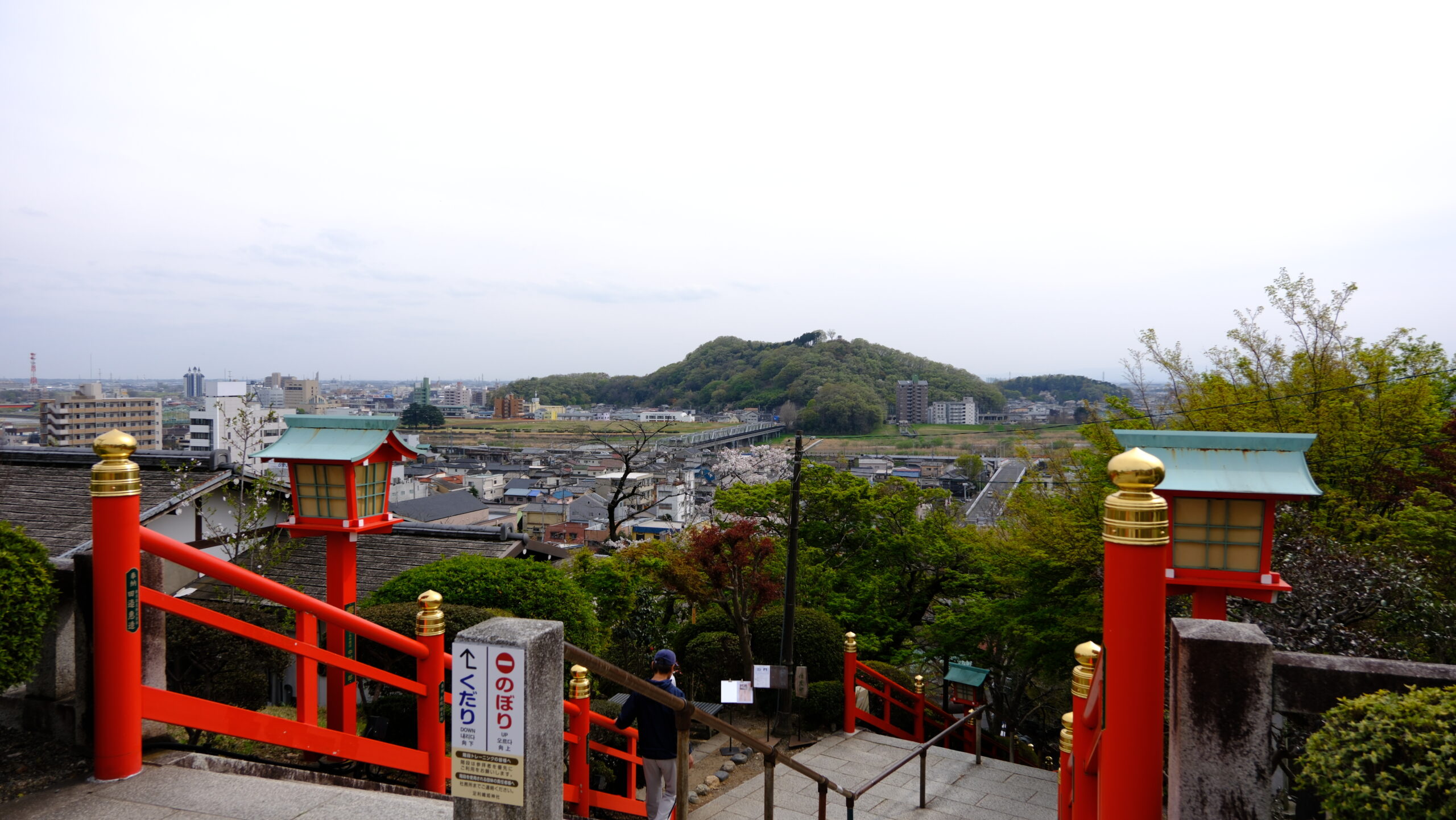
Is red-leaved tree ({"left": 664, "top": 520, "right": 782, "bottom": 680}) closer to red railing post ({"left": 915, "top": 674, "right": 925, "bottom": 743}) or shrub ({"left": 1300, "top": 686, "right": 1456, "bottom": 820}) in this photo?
red railing post ({"left": 915, "top": 674, "right": 925, "bottom": 743})

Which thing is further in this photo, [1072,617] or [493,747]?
[1072,617]

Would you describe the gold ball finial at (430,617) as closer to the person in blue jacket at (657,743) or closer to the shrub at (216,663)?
the person in blue jacket at (657,743)

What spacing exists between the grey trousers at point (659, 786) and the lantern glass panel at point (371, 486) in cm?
342

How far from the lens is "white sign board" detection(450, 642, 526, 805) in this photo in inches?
111

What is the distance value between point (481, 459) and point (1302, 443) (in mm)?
90933

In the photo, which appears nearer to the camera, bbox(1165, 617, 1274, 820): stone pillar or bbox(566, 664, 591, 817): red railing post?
bbox(1165, 617, 1274, 820): stone pillar

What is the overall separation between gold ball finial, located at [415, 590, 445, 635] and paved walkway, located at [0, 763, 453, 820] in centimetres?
93

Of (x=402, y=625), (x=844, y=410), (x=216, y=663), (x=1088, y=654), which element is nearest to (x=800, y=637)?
(x=402, y=625)

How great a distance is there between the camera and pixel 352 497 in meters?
6.67

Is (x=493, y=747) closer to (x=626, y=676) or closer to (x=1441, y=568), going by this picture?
(x=626, y=676)

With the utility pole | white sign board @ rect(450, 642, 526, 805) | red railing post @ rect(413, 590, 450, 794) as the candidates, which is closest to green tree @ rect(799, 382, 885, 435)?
the utility pole

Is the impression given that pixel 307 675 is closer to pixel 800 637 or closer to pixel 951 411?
pixel 800 637

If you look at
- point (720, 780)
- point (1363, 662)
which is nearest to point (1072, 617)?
point (720, 780)

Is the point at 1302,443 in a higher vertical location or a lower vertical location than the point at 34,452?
higher
